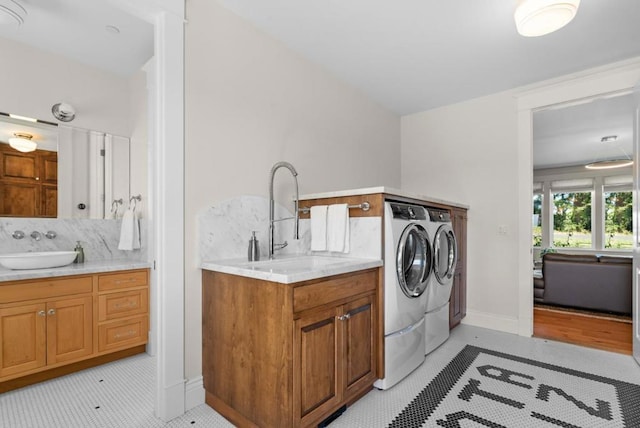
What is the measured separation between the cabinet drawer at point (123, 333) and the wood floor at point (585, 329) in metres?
3.70

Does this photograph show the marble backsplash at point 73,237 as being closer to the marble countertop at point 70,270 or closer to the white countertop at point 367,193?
the marble countertop at point 70,270

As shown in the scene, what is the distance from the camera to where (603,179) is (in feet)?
23.6

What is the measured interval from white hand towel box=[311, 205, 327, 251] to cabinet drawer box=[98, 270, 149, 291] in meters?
1.53

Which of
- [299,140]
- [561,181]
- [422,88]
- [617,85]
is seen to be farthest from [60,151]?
[561,181]

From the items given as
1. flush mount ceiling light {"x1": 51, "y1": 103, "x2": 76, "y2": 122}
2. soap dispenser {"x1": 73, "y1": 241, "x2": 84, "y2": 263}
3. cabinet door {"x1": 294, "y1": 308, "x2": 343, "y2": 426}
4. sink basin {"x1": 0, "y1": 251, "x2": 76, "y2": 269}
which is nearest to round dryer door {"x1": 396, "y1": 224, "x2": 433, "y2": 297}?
cabinet door {"x1": 294, "y1": 308, "x2": 343, "y2": 426}

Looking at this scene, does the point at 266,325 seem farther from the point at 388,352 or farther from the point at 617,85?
the point at 617,85

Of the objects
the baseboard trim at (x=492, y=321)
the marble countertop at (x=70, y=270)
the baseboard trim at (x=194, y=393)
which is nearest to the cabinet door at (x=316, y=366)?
the baseboard trim at (x=194, y=393)

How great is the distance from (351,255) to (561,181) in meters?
7.82

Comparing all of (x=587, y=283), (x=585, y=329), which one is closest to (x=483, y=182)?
(x=585, y=329)

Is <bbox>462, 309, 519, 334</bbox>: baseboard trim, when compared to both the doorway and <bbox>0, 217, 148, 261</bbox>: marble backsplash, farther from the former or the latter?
<bbox>0, 217, 148, 261</bbox>: marble backsplash

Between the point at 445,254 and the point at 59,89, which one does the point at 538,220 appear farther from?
the point at 59,89

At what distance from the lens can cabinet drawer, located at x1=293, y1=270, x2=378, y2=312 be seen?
1.52m

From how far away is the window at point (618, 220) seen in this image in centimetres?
698

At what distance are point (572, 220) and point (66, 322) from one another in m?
9.45
